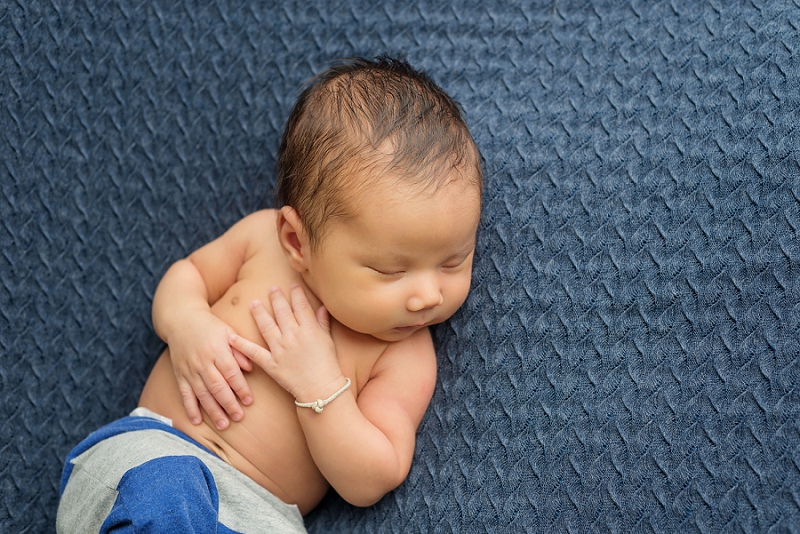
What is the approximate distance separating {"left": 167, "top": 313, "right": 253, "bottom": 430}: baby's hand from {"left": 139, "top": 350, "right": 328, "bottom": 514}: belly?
0.07 feet

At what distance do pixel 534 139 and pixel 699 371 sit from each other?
1.58ft

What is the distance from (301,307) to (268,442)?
245 millimetres

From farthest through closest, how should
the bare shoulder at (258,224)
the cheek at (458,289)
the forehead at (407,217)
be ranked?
the bare shoulder at (258,224)
the cheek at (458,289)
the forehead at (407,217)

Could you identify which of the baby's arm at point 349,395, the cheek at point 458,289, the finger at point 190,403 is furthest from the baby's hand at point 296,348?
the cheek at point 458,289

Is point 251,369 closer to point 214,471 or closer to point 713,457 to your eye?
point 214,471

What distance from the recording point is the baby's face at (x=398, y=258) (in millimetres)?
1049

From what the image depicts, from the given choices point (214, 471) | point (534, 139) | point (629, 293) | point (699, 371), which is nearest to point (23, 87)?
point (214, 471)

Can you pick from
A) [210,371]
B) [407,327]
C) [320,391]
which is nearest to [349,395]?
[320,391]

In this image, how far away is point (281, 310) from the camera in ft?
4.03

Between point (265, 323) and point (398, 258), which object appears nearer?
point (398, 258)

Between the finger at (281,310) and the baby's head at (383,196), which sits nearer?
the baby's head at (383,196)

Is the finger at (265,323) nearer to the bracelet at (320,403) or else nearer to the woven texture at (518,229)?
the bracelet at (320,403)

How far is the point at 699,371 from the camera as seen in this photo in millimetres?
1056

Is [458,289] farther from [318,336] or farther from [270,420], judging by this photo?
[270,420]
